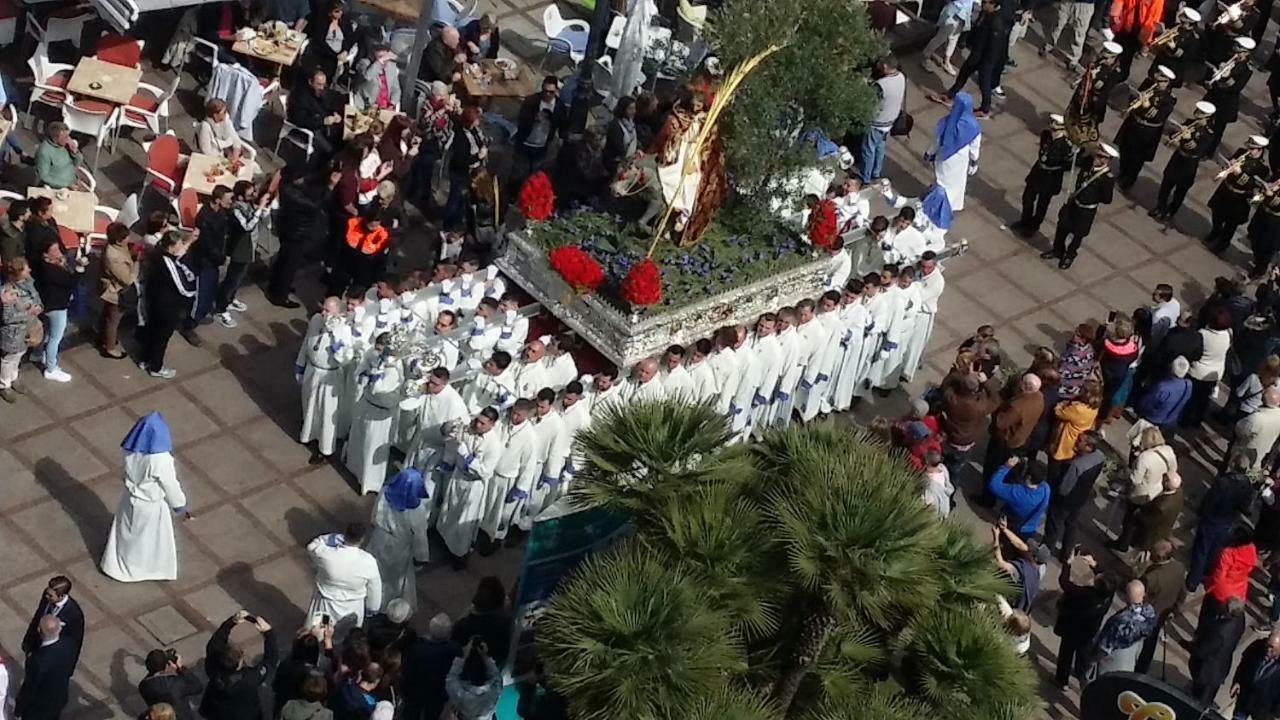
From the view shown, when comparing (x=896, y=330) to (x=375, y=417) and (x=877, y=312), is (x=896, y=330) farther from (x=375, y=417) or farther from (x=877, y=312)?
(x=375, y=417)

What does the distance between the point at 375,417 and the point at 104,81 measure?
5413 millimetres

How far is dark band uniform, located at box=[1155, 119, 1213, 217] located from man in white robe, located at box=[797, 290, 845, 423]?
5.93m

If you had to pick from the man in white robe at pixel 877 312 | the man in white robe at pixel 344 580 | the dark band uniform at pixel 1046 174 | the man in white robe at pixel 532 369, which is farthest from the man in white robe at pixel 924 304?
the man in white robe at pixel 344 580

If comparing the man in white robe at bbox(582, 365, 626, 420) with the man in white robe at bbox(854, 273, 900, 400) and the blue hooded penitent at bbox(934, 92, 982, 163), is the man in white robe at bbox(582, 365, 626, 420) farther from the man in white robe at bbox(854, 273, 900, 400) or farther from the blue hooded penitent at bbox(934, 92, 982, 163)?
the blue hooded penitent at bbox(934, 92, 982, 163)

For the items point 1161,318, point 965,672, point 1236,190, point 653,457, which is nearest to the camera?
point 965,672

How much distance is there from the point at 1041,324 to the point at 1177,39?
5049mm

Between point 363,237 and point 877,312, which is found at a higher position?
point 877,312

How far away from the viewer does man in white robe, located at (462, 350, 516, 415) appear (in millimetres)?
18875

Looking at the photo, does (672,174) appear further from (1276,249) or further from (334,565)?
(1276,249)

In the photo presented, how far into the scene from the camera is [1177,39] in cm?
2659

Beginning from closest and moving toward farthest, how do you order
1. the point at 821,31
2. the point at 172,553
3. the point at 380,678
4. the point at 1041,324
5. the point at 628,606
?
the point at 628,606, the point at 380,678, the point at 172,553, the point at 821,31, the point at 1041,324

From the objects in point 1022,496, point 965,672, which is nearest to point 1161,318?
point 1022,496

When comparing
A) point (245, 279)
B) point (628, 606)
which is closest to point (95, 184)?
point (245, 279)

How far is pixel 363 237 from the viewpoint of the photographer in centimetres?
2077
